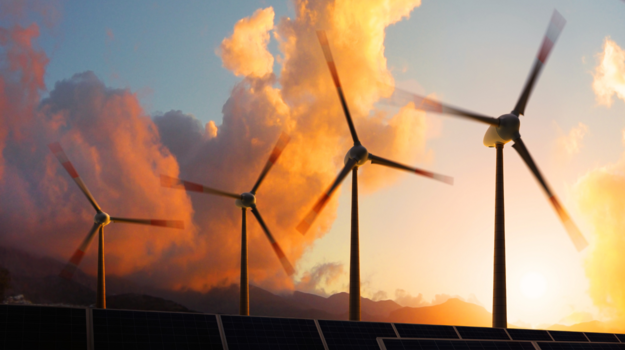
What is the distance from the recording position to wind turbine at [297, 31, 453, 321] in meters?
54.9

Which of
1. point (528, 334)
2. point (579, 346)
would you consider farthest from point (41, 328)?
point (579, 346)

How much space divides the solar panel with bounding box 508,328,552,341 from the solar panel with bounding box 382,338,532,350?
5.40ft

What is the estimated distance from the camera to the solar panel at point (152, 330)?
29.5 m

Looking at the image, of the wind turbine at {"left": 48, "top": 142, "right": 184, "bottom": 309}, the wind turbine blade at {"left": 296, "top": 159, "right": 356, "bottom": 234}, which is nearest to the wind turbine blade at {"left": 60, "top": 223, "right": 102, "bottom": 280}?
the wind turbine at {"left": 48, "top": 142, "right": 184, "bottom": 309}

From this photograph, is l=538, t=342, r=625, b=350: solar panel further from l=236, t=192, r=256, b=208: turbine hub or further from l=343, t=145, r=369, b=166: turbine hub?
l=236, t=192, r=256, b=208: turbine hub

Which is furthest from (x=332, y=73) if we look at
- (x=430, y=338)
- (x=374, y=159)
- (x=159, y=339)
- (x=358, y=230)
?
(x=159, y=339)

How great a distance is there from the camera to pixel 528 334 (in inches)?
1754

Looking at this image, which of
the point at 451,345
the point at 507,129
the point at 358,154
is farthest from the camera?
the point at 358,154

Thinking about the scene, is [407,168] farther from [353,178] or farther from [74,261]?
[74,261]

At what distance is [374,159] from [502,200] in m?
17.5

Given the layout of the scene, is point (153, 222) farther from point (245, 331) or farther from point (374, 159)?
point (245, 331)

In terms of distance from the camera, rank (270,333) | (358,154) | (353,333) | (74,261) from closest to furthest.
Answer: (270,333) < (353,333) < (358,154) < (74,261)

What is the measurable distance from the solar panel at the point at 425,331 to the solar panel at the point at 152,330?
15.4 meters

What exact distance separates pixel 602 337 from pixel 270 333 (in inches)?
1381
